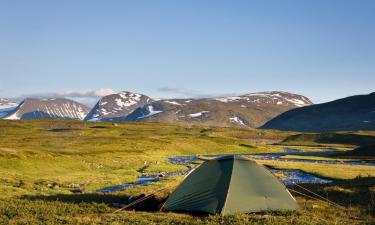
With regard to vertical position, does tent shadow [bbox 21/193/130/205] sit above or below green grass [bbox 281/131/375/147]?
above

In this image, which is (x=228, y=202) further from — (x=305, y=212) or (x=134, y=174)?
(x=134, y=174)

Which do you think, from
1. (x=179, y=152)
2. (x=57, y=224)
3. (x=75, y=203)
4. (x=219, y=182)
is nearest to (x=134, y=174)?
(x=75, y=203)

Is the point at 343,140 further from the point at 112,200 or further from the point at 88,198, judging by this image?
the point at 88,198

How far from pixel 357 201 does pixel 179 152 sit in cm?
9848

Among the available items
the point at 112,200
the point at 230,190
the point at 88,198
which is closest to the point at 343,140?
the point at 112,200

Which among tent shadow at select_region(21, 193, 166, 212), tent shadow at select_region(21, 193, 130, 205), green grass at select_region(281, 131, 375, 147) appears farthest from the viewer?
green grass at select_region(281, 131, 375, 147)

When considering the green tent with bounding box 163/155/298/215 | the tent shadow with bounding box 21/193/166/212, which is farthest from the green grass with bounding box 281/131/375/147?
the tent shadow with bounding box 21/193/166/212

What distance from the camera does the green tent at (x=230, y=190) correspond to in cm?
2506

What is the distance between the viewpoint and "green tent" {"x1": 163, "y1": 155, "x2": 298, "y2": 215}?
25062mm

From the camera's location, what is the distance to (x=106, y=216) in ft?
78.7

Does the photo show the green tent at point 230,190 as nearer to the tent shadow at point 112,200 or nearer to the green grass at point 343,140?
the tent shadow at point 112,200

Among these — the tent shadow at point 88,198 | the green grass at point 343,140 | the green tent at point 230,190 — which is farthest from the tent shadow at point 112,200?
the green grass at point 343,140

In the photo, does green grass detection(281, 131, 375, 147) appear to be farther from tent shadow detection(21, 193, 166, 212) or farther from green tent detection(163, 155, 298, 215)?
tent shadow detection(21, 193, 166, 212)

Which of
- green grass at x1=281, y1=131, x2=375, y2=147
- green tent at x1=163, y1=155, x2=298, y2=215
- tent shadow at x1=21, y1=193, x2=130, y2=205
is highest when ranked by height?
green tent at x1=163, y1=155, x2=298, y2=215
